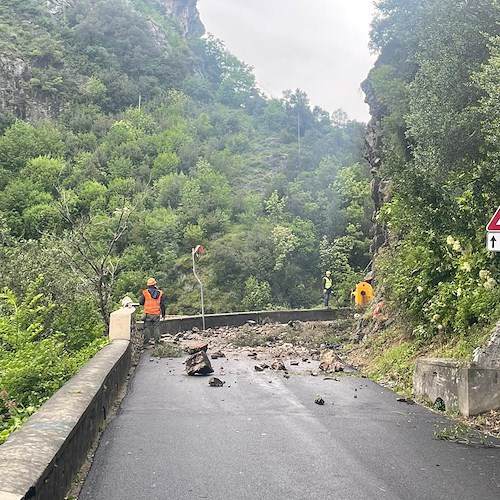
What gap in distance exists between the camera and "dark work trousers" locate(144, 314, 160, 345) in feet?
60.1

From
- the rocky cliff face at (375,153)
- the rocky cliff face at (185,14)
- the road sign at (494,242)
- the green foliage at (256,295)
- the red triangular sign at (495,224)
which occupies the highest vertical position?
the rocky cliff face at (185,14)

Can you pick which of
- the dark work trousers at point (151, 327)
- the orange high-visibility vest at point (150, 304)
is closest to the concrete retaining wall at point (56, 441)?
the orange high-visibility vest at point (150, 304)

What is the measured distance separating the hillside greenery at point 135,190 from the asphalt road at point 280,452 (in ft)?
3.76

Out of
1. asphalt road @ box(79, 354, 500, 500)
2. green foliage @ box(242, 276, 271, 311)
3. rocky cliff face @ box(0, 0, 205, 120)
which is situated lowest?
green foliage @ box(242, 276, 271, 311)

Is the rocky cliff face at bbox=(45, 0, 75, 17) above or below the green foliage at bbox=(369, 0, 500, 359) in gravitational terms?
above

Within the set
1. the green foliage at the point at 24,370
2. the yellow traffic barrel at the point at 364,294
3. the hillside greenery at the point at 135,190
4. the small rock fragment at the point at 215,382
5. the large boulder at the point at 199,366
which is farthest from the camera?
the yellow traffic barrel at the point at 364,294

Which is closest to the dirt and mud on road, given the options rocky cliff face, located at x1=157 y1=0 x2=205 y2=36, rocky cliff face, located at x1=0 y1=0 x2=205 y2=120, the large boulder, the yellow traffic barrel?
the yellow traffic barrel

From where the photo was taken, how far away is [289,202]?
203 feet

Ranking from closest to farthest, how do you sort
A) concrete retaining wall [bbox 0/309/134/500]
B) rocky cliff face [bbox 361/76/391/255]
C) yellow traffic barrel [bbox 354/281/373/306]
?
concrete retaining wall [bbox 0/309/134/500] < yellow traffic barrel [bbox 354/281/373/306] < rocky cliff face [bbox 361/76/391/255]

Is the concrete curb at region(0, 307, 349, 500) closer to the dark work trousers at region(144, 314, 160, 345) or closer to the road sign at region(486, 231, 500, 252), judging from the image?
the road sign at region(486, 231, 500, 252)

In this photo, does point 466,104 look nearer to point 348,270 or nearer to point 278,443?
point 278,443

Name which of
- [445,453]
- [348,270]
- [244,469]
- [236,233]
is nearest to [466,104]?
[445,453]

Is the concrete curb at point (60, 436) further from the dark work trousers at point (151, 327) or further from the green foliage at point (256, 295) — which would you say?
the green foliage at point (256, 295)

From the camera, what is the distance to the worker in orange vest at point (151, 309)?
18.1 metres
